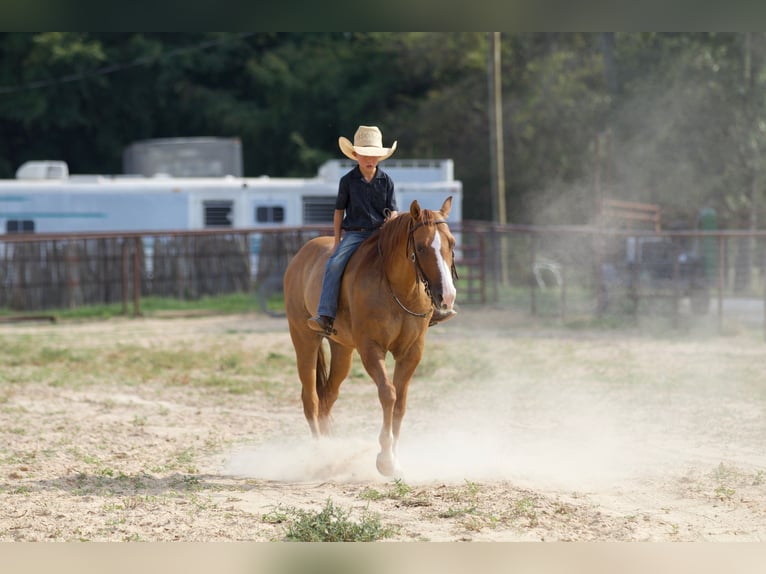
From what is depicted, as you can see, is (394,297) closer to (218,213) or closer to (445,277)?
(445,277)

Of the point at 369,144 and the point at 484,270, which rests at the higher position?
the point at 369,144

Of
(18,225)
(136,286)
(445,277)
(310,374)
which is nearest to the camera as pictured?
(445,277)

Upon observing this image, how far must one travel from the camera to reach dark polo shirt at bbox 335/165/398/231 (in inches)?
292

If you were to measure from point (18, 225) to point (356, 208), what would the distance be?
16.4 m

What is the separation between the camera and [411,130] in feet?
117

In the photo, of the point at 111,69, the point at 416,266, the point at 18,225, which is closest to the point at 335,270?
the point at 416,266

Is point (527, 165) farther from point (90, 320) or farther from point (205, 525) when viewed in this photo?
point (205, 525)

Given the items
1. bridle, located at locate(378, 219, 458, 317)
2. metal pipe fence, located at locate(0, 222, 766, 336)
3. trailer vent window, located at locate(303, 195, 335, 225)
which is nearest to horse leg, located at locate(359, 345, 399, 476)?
bridle, located at locate(378, 219, 458, 317)

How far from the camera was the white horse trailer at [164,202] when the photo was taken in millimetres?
22109

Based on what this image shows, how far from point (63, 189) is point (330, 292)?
52.3 ft

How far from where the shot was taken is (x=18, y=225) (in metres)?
22.2

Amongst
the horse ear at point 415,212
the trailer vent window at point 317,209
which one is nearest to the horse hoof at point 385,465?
the horse ear at point 415,212

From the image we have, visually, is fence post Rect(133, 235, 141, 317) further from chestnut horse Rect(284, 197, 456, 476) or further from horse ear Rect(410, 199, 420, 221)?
horse ear Rect(410, 199, 420, 221)

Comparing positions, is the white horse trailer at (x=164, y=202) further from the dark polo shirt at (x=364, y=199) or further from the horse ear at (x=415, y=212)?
the horse ear at (x=415, y=212)
